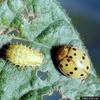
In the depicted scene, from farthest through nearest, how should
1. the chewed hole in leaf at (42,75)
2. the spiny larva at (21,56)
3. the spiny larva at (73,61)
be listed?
the spiny larva at (73,61) < the chewed hole in leaf at (42,75) < the spiny larva at (21,56)

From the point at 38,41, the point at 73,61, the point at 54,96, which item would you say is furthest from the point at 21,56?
the point at 73,61

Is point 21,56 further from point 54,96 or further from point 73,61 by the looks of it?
point 73,61

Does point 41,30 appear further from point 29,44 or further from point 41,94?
point 41,94

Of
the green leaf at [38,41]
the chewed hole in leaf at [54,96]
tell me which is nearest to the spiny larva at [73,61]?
the green leaf at [38,41]

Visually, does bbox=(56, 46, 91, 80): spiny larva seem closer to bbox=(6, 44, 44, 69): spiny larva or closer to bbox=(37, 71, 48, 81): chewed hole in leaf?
bbox=(37, 71, 48, 81): chewed hole in leaf

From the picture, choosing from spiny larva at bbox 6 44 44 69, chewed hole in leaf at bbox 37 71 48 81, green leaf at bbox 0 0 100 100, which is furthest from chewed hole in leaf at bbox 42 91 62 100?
spiny larva at bbox 6 44 44 69

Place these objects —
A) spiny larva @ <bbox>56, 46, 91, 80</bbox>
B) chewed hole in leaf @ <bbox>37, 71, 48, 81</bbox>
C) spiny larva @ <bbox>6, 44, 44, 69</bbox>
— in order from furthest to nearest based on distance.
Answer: spiny larva @ <bbox>56, 46, 91, 80</bbox>, chewed hole in leaf @ <bbox>37, 71, 48, 81</bbox>, spiny larva @ <bbox>6, 44, 44, 69</bbox>

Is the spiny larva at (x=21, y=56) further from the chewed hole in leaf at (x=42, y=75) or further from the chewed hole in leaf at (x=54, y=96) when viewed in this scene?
the chewed hole in leaf at (x=54, y=96)
